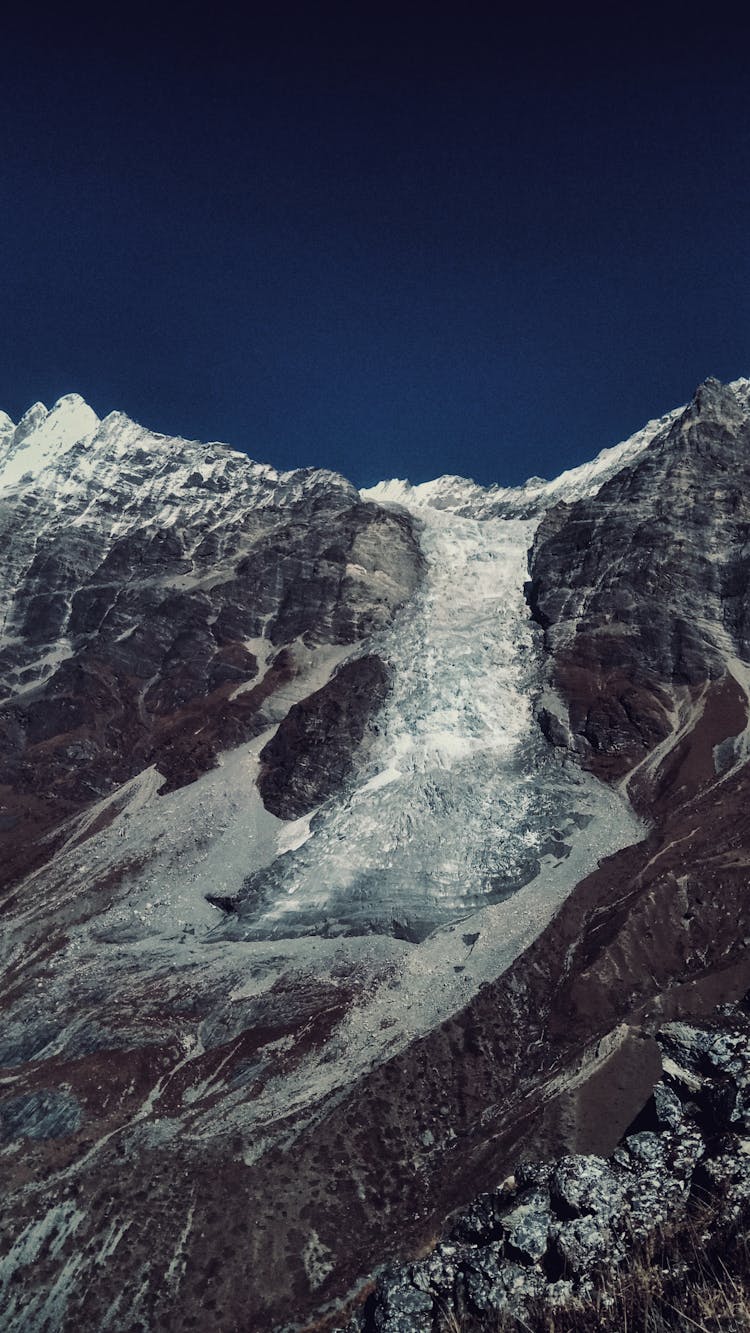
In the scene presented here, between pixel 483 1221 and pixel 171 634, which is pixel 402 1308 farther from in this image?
pixel 171 634

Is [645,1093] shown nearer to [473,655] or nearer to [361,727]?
[361,727]

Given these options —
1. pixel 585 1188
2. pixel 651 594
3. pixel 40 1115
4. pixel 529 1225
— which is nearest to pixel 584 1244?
pixel 585 1188

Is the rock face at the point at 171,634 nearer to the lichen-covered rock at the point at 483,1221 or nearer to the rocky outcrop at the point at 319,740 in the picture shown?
the rocky outcrop at the point at 319,740

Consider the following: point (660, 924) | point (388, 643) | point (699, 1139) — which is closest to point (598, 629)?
point (388, 643)

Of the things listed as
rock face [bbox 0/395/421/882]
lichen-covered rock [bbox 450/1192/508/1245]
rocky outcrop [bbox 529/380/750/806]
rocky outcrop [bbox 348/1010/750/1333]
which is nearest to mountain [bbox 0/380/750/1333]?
rocky outcrop [bbox 529/380/750/806]

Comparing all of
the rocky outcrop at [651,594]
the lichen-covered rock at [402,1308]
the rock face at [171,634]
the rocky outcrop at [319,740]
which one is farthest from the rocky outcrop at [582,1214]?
the rock face at [171,634]

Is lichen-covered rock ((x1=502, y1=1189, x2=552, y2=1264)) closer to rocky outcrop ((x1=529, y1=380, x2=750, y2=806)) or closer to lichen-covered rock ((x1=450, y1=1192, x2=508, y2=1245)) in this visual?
lichen-covered rock ((x1=450, y1=1192, x2=508, y2=1245))
